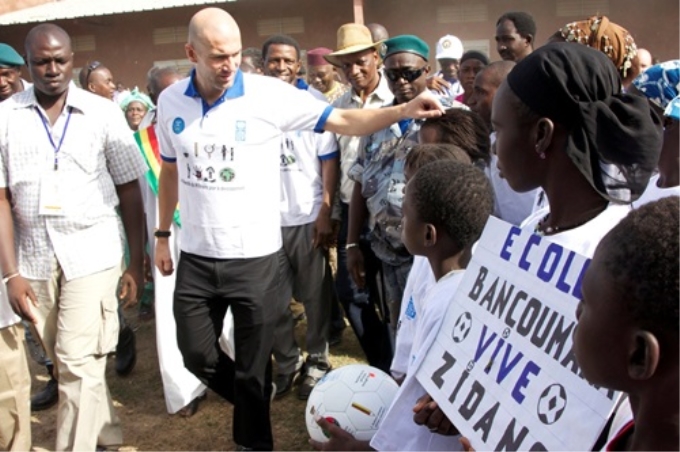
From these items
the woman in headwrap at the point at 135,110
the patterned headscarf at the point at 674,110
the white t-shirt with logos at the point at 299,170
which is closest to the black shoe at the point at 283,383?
the white t-shirt with logos at the point at 299,170

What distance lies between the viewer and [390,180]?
3.38 meters

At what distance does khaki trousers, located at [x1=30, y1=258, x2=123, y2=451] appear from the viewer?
3379 mm

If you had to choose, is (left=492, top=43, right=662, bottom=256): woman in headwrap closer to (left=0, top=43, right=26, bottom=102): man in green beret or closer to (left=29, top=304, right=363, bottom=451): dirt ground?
(left=29, top=304, right=363, bottom=451): dirt ground

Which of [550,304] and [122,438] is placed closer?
[550,304]

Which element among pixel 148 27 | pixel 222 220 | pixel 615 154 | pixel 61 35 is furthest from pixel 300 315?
pixel 148 27

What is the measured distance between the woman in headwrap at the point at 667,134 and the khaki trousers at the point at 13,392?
3.10 metres

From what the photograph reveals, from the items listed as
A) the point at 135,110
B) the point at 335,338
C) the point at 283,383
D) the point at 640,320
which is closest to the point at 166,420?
the point at 283,383

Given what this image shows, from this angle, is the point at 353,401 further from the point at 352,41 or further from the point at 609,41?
the point at 352,41

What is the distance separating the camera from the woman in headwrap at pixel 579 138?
5.22ft

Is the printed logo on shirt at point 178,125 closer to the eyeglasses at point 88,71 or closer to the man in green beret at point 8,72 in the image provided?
the man in green beret at point 8,72

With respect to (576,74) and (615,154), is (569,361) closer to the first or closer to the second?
(615,154)

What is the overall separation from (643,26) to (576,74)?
1344 centimetres

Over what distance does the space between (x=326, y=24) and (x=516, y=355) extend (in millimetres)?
14589

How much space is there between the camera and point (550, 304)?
57.3 inches
